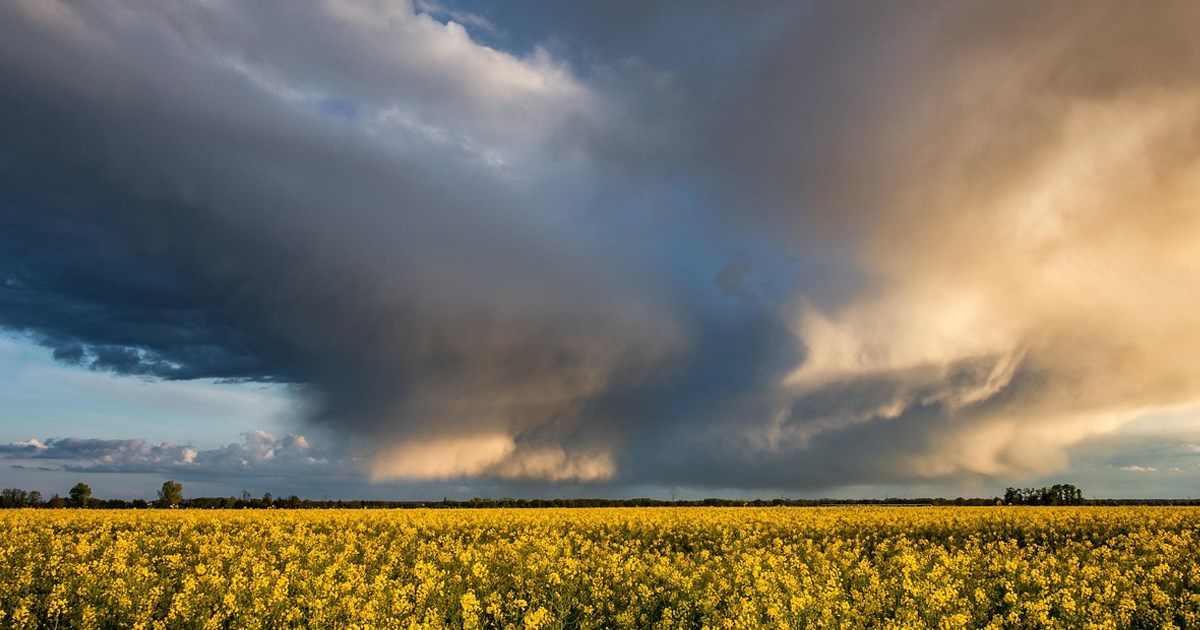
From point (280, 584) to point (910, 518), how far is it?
41399mm

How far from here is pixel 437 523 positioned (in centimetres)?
4050

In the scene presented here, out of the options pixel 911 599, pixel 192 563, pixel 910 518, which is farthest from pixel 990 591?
pixel 910 518

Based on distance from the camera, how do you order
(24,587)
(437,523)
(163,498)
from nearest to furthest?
1. (24,587)
2. (437,523)
3. (163,498)

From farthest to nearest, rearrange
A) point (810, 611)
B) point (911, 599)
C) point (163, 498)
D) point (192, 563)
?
point (163, 498), point (192, 563), point (911, 599), point (810, 611)

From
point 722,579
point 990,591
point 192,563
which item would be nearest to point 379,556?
point 192,563

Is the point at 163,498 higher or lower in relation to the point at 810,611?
lower

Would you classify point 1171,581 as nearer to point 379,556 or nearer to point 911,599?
point 911,599

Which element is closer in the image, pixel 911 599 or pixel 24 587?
pixel 911 599

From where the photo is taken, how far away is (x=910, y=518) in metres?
45.0

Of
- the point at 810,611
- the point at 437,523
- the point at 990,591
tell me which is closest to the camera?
the point at 810,611

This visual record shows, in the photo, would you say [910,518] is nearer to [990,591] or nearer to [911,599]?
[990,591]

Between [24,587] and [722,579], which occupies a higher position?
[722,579]

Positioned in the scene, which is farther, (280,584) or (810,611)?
(280,584)

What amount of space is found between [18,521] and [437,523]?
25.4 meters
